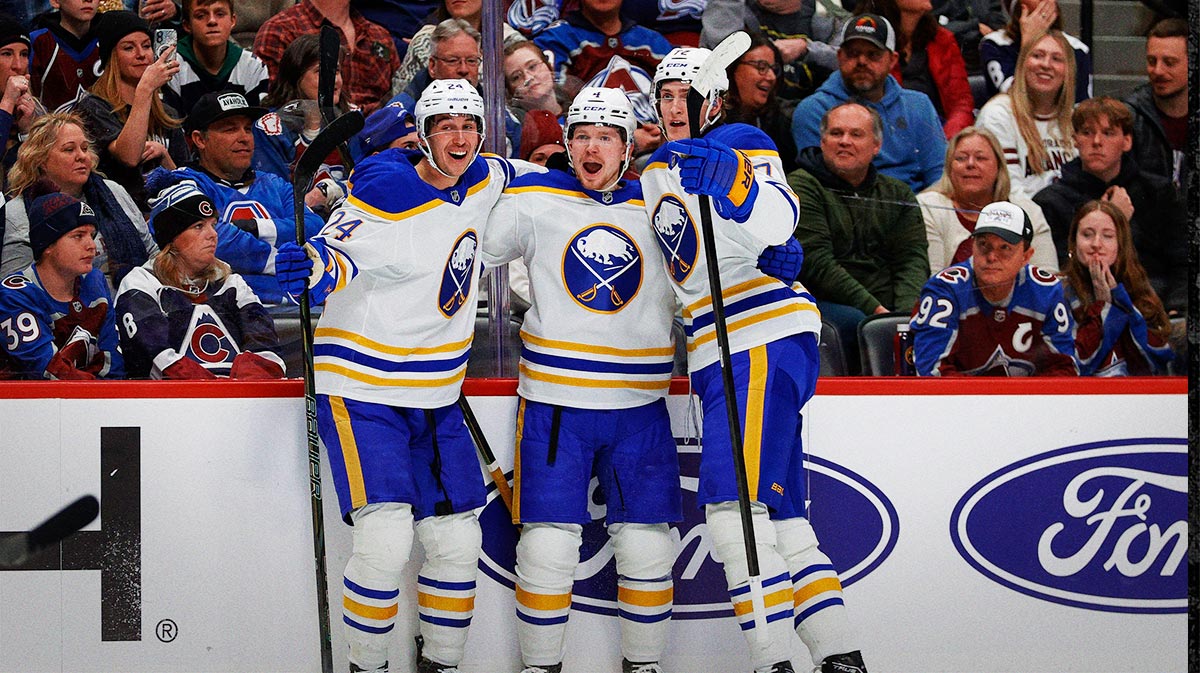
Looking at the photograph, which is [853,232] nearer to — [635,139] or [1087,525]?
[635,139]

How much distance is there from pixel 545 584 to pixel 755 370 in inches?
25.7

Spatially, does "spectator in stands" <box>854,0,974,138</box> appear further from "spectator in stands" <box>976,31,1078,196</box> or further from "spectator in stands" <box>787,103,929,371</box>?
"spectator in stands" <box>787,103,929,371</box>

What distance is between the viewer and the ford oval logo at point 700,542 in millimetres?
2779

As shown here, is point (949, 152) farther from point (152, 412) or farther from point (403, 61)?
point (152, 412)

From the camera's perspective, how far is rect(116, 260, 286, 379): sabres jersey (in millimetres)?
2818

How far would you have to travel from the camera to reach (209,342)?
283 centimetres

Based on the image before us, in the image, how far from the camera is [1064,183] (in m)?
3.01

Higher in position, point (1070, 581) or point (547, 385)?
point (547, 385)

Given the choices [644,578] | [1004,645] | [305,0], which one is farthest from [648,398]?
[305,0]

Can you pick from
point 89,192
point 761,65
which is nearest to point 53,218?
point 89,192

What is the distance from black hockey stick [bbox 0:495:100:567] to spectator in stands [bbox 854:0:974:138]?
220 cm

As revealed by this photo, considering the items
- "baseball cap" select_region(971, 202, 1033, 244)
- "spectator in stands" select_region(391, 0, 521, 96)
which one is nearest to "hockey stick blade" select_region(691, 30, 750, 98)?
"spectator in stands" select_region(391, 0, 521, 96)

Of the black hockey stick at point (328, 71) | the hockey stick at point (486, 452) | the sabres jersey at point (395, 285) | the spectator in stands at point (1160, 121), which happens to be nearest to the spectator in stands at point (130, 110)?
the black hockey stick at point (328, 71)

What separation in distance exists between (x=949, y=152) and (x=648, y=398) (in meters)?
1.03
